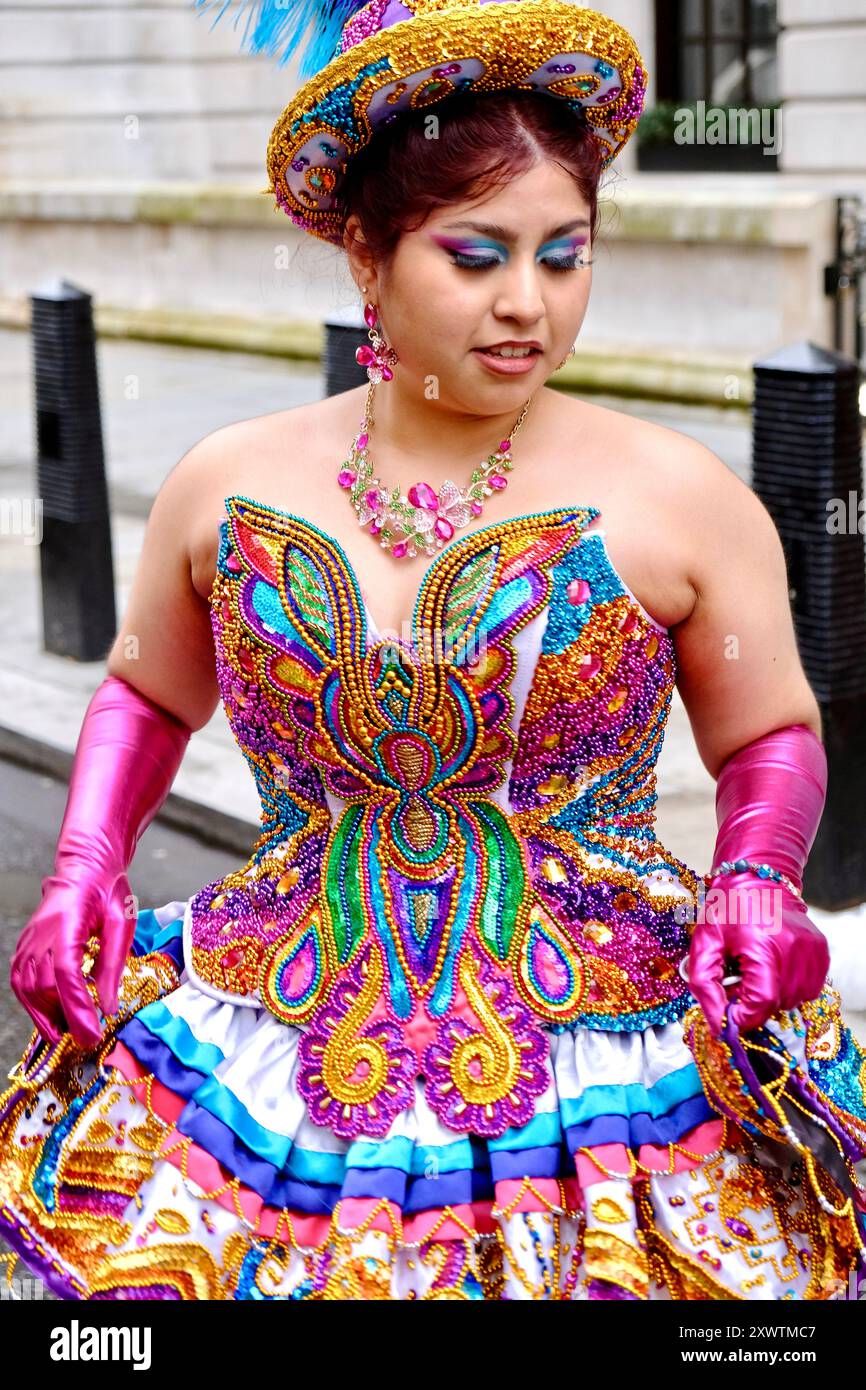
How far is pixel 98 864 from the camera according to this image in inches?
95.3

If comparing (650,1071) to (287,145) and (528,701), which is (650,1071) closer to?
(528,701)

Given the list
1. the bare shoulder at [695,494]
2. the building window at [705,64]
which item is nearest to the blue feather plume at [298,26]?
the bare shoulder at [695,494]

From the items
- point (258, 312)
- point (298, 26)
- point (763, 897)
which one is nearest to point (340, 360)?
point (298, 26)

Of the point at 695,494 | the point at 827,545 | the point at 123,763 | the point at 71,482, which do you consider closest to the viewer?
the point at 695,494

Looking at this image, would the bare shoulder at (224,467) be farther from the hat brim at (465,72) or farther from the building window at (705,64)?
the building window at (705,64)

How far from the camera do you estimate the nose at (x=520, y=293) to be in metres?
2.19

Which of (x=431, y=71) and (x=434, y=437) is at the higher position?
(x=431, y=71)

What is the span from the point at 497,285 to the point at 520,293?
0.03 m

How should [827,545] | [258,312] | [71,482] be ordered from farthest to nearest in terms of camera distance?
[258,312]
[71,482]
[827,545]

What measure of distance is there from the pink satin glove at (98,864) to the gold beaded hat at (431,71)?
0.69 metres

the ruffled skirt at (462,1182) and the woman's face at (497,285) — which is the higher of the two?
the woman's face at (497,285)

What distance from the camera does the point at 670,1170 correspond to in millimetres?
2203

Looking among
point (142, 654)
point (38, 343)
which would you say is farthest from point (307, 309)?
point (142, 654)

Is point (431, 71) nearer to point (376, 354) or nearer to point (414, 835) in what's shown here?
point (376, 354)
